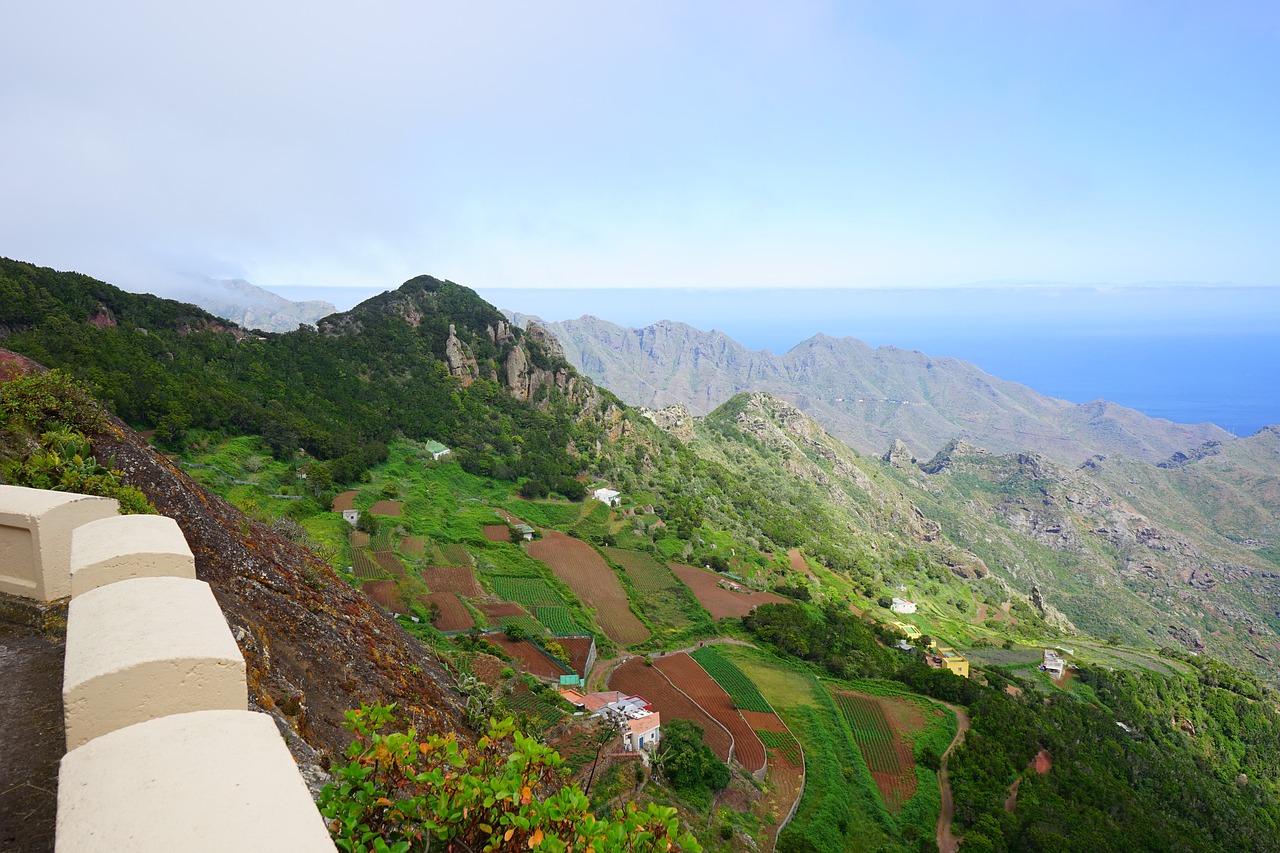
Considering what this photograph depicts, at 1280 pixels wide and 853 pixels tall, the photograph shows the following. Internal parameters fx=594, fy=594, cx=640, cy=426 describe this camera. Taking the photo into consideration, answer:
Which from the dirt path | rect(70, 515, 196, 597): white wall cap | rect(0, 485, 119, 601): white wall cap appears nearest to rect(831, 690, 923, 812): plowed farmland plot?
the dirt path

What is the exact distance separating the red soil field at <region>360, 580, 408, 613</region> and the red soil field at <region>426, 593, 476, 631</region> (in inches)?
84.1

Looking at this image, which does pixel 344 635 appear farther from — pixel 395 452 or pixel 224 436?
pixel 395 452

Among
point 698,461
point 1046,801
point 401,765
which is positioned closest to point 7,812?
point 401,765

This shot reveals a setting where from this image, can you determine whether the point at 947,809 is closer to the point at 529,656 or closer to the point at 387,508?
the point at 529,656

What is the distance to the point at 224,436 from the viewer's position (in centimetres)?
4388

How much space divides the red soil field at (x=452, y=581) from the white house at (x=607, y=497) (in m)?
24.9

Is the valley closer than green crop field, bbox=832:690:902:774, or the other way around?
the valley

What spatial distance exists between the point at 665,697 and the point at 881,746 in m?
12.0

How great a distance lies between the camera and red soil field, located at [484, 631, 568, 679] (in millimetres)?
32000

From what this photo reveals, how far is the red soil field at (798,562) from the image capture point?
6869cm

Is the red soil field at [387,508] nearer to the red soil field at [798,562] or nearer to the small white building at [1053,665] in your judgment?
the red soil field at [798,562]

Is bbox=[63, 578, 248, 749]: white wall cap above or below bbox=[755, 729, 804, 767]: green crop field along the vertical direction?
above

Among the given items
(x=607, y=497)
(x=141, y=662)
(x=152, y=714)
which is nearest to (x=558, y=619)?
(x=607, y=497)

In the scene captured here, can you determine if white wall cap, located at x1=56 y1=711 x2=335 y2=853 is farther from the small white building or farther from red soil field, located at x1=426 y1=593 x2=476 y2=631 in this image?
the small white building
